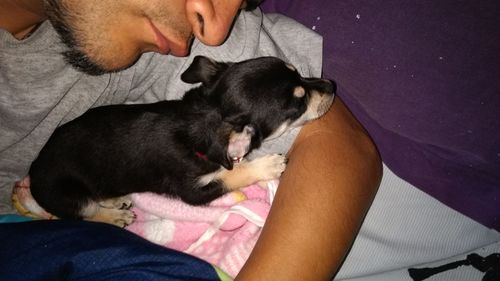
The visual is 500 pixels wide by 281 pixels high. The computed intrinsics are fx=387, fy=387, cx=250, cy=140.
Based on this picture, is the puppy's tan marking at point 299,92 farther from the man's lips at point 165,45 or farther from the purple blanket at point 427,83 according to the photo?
the man's lips at point 165,45

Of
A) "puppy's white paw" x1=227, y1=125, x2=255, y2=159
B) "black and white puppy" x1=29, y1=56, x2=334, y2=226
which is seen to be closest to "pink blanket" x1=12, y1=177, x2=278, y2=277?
"black and white puppy" x1=29, y1=56, x2=334, y2=226

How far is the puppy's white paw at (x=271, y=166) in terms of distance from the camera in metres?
2.01

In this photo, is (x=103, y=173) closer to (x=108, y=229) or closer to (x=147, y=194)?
(x=147, y=194)

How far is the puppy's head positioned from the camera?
1856 millimetres

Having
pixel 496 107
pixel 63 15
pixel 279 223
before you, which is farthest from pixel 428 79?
pixel 63 15

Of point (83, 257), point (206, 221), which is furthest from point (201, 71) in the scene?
point (83, 257)

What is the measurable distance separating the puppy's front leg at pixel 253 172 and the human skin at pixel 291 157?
0.19 m

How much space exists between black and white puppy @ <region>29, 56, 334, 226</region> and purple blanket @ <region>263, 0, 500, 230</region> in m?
0.24

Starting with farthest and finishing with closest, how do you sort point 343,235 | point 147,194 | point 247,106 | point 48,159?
point 147,194, point 48,159, point 247,106, point 343,235

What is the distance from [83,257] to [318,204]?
977 mm

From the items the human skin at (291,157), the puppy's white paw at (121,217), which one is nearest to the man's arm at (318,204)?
the human skin at (291,157)

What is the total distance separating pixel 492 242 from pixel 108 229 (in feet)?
6.02

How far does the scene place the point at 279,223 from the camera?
1582mm

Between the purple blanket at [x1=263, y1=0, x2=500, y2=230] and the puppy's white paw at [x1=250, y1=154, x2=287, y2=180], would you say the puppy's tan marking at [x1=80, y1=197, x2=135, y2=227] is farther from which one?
the purple blanket at [x1=263, y1=0, x2=500, y2=230]
